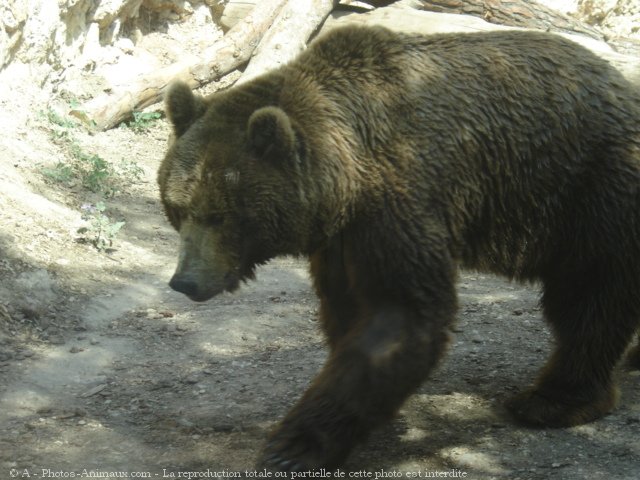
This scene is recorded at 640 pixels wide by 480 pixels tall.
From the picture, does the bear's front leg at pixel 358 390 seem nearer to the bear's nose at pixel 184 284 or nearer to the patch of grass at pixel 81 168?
the bear's nose at pixel 184 284

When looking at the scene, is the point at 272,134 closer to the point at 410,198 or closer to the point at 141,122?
the point at 410,198

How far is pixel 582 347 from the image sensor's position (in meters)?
5.43

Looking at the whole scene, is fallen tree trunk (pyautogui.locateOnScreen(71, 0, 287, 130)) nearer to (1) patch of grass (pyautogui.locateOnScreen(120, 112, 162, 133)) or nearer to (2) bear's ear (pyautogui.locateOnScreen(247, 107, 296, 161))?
(1) patch of grass (pyautogui.locateOnScreen(120, 112, 162, 133))

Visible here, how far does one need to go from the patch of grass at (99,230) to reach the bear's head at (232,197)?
3.89 metres

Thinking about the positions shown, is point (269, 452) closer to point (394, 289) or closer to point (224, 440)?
point (224, 440)

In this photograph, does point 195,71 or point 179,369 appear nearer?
point 179,369

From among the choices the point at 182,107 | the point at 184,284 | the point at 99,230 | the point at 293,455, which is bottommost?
the point at 99,230


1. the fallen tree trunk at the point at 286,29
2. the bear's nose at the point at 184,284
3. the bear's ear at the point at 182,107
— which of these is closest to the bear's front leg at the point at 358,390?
the bear's nose at the point at 184,284

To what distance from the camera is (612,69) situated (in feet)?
17.6

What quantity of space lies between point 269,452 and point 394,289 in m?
1.08

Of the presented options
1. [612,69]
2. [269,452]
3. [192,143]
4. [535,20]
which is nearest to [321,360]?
Result: [269,452]

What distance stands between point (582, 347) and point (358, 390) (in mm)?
1609

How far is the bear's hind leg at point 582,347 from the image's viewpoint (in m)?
5.32

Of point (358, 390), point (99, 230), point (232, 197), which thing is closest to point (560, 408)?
point (358, 390)
